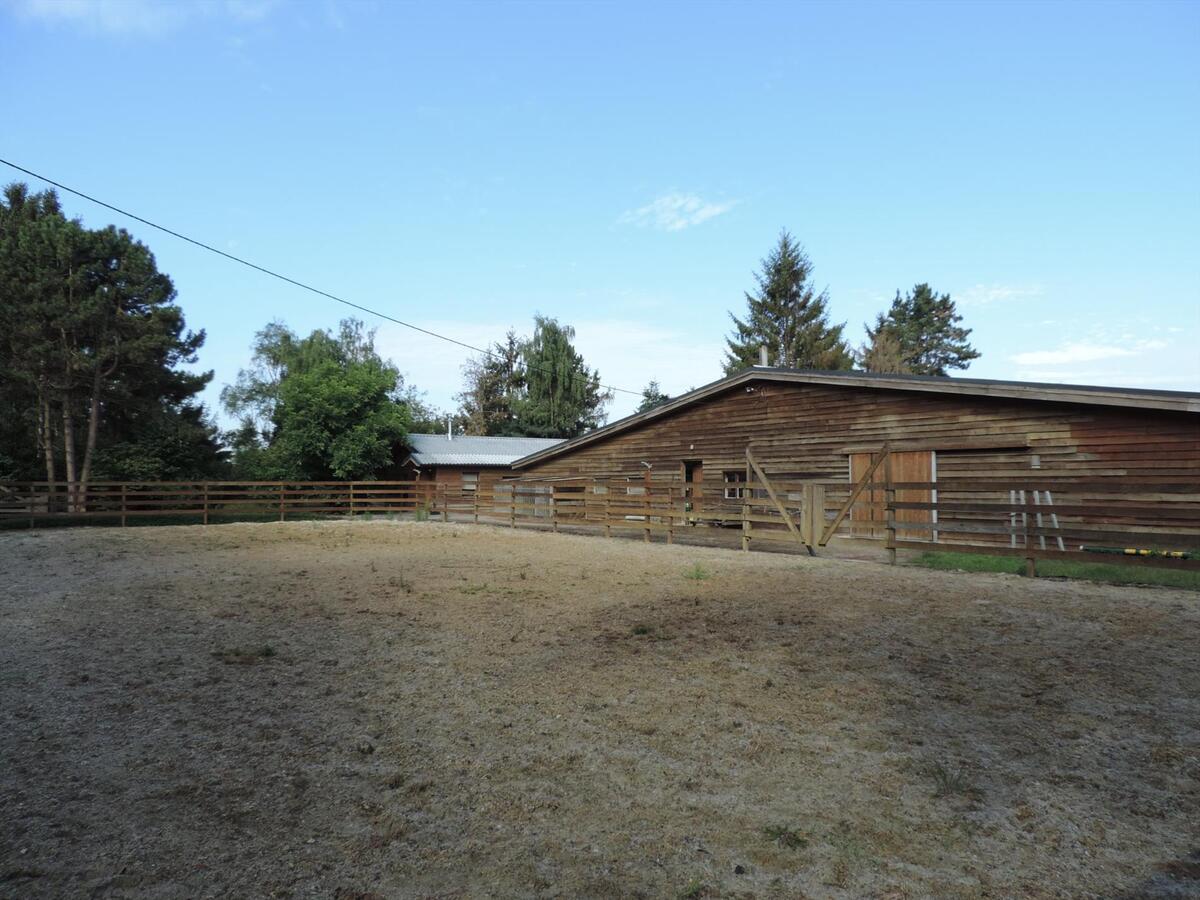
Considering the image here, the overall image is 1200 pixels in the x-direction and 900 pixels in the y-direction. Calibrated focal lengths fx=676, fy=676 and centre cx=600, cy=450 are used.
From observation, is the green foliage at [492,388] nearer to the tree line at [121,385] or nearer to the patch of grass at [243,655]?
the tree line at [121,385]

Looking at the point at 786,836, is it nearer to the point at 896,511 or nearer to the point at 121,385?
the point at 896,511

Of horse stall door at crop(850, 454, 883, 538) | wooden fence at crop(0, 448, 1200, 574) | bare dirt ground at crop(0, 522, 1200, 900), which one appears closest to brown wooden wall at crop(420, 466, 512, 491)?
wooden fence at crop(0, 448, 1200, 574)

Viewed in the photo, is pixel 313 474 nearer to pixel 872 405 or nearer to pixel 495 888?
pixel 872 405

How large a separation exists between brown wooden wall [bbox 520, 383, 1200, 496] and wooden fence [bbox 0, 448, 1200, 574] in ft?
1.65

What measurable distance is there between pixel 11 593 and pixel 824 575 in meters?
10.5

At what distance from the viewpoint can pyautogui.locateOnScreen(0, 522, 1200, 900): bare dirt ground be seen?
2.58 metres

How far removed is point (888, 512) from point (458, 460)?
2663 centimetres

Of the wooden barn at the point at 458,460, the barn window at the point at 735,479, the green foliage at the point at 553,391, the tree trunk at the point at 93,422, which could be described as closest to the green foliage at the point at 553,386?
the green foliage at the point at 553,391

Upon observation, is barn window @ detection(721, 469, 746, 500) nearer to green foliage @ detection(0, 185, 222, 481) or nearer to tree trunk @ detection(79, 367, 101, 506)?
green foliage @ detection(0, 185, 222, 481)

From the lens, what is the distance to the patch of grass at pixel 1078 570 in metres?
8.58

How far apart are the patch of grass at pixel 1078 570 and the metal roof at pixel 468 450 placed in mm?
24118

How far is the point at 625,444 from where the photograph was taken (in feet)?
72.2


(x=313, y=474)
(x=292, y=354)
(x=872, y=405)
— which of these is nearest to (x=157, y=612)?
(x=872, y=405)

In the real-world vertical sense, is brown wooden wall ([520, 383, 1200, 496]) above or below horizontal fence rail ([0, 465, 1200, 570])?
above
